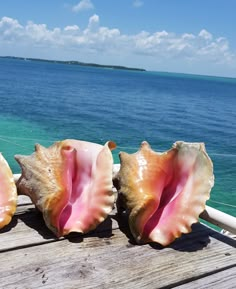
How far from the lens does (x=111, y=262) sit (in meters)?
1.19

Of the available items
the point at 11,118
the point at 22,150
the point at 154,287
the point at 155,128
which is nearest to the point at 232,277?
the point at 154,287

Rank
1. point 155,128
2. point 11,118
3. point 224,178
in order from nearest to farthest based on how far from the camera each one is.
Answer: point 224,178 < point 11,118 < point 155,128

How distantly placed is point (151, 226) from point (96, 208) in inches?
8.2

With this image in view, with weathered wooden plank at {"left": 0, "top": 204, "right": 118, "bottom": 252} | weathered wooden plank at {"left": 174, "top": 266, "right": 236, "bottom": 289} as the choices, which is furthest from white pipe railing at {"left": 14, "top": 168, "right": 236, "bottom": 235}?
weathered wooden plank at {"left": 174, "top": 266, "right": 236, "bottom": 289}

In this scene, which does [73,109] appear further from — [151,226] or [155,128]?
[151,226]

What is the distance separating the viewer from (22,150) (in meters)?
10.3

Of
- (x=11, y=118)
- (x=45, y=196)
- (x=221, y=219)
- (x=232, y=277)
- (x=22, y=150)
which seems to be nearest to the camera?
(x=232, y=277)

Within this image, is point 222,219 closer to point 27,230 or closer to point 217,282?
point 217,282

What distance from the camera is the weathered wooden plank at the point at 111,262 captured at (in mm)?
1064

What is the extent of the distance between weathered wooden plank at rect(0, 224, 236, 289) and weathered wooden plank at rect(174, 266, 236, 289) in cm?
2

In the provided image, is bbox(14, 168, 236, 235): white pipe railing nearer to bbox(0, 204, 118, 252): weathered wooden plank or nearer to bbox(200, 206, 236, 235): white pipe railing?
bbox(200, 206, 236, 235): white pipe railing

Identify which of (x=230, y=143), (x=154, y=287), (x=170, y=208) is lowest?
(x=230, y=143)

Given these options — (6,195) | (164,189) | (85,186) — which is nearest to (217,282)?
(164,189)

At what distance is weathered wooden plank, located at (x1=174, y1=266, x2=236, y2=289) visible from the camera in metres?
1.11
